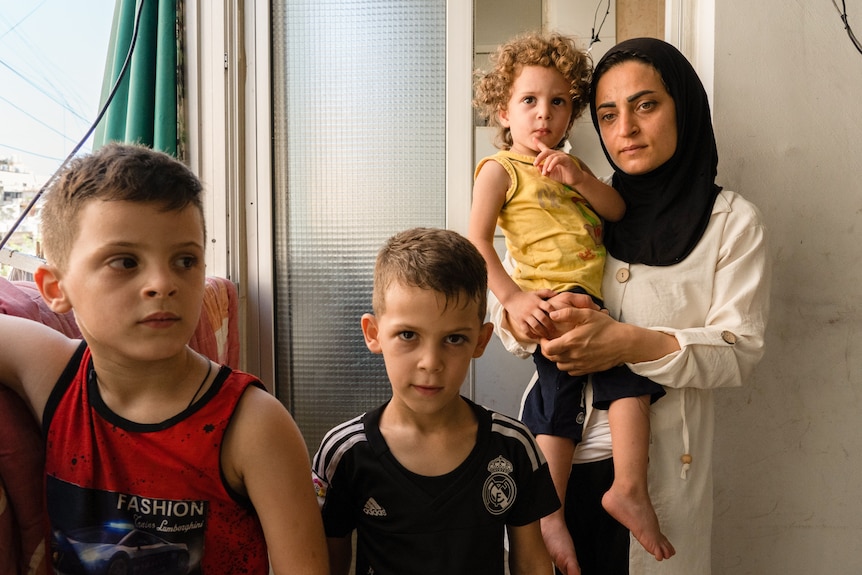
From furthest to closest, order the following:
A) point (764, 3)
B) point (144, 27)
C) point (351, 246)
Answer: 1. point (351, 246)
2. point (144, 27)
3. point (764, 3)

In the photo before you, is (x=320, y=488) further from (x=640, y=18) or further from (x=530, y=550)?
(x=640, y=18)

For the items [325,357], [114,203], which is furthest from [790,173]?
[114,203]

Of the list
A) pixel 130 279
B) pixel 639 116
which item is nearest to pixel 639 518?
pixel 639 116

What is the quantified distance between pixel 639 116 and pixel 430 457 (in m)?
0.91

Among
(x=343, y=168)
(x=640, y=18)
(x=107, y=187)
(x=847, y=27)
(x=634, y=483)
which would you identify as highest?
(x=640, y=18)

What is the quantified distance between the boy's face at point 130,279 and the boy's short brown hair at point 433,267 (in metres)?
0.35

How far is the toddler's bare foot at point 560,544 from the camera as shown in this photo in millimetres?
1431

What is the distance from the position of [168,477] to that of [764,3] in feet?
6.15

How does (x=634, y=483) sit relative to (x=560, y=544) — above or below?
above

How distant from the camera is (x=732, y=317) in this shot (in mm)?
1460

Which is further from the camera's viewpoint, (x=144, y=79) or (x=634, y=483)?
(x=144, y=79)

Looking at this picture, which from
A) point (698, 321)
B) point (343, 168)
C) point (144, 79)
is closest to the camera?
point (698, 321)

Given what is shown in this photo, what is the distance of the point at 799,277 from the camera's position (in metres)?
1.88

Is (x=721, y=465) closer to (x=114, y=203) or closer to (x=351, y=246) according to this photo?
(x=351, y=246)
